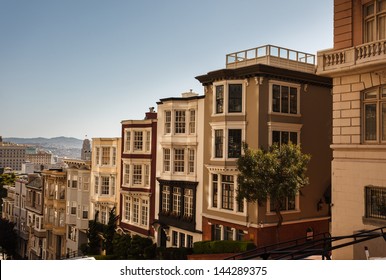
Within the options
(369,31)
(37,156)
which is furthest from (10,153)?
(369,31)

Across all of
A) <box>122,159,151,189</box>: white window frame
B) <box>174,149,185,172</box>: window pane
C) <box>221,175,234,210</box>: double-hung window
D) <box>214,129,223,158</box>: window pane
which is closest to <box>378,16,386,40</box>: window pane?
<box>214,129,223,158</box>: window pane

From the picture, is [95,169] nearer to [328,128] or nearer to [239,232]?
[239,232]

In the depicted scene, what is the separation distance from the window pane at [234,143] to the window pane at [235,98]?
516 millimetres

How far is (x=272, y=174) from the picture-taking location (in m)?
7.11

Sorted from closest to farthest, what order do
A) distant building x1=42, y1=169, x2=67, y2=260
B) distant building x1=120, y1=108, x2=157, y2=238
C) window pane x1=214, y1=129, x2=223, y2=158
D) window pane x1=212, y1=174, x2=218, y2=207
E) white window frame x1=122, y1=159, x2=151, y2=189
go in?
window pane x1=214, y1=129, x2=223, y2=158
window pane x1=212, y1=174, x2=218, y2=207
distant building x1=120, y1=108, x2=157, y2=238
white window frame x1=122, y1=159, x2=151, y2=189
distant building x1=42, y1=169, x2=67, y2=260

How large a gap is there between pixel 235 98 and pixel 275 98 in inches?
37.2

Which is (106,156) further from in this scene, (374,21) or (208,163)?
(374,21)

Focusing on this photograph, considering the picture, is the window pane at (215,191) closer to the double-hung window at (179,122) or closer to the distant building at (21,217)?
the double-hung window at (179,122)

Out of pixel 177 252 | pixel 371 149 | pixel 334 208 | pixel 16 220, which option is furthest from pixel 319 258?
pixel 16 220

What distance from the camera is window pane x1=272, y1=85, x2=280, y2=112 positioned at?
27.8 feet

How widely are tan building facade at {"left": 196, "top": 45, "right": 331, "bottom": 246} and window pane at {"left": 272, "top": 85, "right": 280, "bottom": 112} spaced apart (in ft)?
0.07

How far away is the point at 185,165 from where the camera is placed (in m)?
9.94

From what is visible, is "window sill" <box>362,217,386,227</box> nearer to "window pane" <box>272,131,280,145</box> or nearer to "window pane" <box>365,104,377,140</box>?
"window pane" <box>365,104,377,140</box>

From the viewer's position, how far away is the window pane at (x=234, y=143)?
28.6 feet
